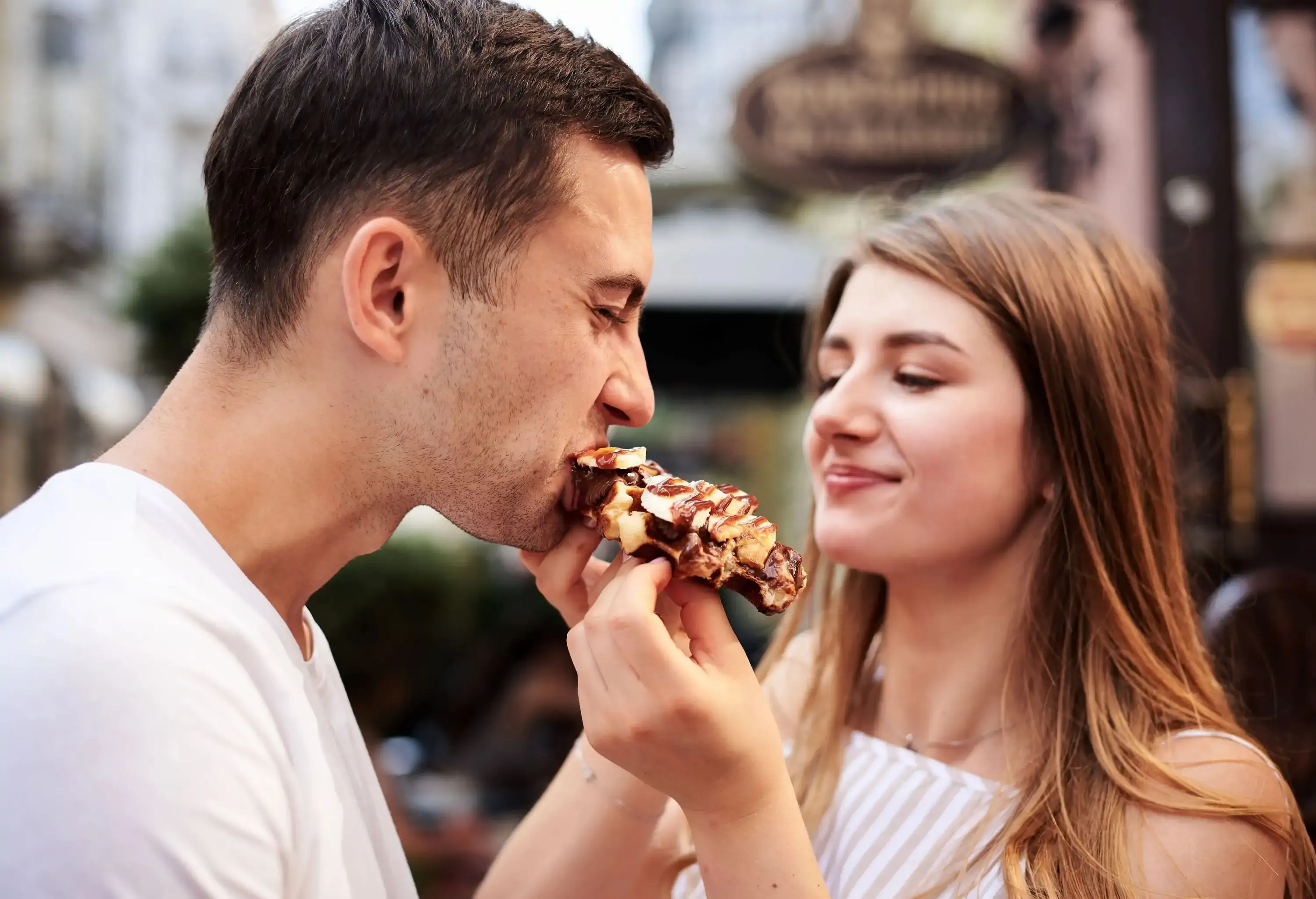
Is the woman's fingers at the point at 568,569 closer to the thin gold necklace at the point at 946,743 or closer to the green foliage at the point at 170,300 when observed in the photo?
the thin gold necklace at the point at 946,743

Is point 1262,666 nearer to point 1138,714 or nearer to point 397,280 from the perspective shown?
point 1138,714

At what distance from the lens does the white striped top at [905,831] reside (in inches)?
72.7

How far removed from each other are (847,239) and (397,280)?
123cm

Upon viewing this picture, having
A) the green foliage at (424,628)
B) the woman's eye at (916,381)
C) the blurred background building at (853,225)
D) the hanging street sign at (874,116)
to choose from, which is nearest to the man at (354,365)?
the woman's eye at (916,381)

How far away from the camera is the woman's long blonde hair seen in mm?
1863

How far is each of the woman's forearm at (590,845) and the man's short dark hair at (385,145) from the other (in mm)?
972

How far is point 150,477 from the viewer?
1497 millimetres

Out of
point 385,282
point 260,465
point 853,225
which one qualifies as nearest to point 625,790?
point 260,465

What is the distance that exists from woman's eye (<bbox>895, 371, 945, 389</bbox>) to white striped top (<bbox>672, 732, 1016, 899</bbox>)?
690 millimetres

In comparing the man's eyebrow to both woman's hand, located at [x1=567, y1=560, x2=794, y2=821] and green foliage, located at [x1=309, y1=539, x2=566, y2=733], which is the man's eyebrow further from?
green foliage, located at [x1=309, y1=539, x2=566, y2=733]

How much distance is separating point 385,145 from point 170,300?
4728 millimetres

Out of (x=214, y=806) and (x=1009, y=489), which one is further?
(x=1009, y=489)

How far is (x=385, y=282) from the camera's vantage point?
1.58 m

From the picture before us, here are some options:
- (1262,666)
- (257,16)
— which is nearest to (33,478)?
(257,16)
